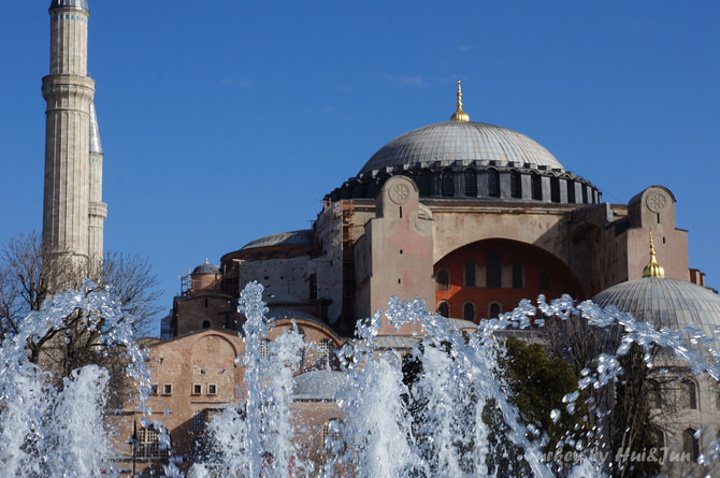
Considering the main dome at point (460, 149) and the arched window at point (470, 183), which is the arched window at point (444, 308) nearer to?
the arched window at point (470, 183)

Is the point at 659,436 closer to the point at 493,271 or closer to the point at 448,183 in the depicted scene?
the point at 493,271

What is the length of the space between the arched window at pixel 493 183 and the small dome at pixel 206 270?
33.6ft

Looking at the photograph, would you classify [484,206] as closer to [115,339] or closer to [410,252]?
[410,252]

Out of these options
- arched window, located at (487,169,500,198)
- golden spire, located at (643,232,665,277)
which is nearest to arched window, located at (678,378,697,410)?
golden spire, located at (643,232,665,277)

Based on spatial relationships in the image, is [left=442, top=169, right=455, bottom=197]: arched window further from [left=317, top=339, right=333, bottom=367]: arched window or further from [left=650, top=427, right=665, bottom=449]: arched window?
[left=650, top=427, right=665, bottom=449]: arched window

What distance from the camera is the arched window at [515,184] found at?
40500 mm

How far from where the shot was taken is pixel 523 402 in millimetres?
24828

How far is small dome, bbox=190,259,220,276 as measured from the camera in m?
45.4

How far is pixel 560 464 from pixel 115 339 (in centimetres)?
1209

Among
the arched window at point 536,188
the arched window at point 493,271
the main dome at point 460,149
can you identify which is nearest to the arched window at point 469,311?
the arched window at point 493,271

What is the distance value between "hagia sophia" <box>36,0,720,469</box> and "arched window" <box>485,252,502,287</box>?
0.13 ft

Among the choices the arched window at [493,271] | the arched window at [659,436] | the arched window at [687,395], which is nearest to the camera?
the arched window at [659,436]

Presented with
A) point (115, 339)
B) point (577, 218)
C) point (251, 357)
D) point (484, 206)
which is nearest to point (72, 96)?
point (115, 339)

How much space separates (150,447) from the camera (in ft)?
111
